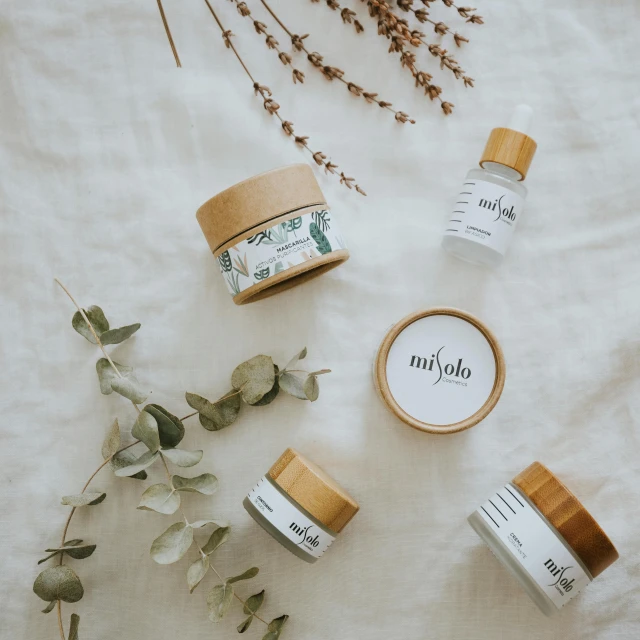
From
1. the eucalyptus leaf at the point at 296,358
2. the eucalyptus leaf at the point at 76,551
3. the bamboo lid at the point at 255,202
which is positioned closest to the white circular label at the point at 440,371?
the eucalyptus leaf at the point at 296,358

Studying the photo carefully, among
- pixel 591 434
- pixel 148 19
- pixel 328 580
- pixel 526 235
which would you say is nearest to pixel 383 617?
pixel 328 580

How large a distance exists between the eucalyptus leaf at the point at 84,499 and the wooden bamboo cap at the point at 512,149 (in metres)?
0.63

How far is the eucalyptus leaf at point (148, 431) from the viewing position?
76 cm

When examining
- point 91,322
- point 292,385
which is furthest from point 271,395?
point 91,322

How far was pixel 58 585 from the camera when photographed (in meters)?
0.78

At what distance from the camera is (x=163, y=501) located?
74 cm

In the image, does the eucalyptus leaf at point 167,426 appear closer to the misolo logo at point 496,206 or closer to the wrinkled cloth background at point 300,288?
the wrinkled cloth background at point 300,288

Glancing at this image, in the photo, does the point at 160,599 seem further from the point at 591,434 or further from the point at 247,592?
the point at 591,434

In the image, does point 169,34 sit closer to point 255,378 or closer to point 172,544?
point 255,378

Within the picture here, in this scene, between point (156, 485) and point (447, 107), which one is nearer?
point (156, 485)

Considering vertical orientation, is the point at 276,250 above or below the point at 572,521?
above

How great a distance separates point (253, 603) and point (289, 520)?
142 millimetres

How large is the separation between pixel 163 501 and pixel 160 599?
0.63 feet

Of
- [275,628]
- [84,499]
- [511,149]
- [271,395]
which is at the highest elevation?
[511,149]
